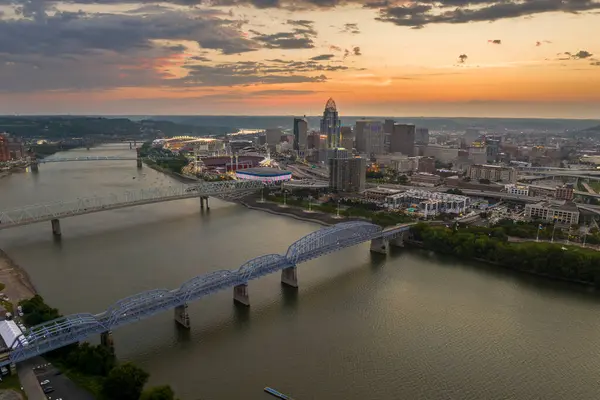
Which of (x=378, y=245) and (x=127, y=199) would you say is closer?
(x=378, y=245)

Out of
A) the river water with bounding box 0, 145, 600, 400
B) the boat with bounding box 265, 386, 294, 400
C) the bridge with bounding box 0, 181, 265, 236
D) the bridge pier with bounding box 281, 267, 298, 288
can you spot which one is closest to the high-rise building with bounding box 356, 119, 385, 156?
the bridge with bounding box 0, 181, 265, 236

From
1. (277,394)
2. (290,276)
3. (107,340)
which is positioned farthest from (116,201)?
(277,394)

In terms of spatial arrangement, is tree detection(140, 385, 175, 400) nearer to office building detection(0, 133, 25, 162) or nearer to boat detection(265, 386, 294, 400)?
boat detection(265, 386, 294, 400)

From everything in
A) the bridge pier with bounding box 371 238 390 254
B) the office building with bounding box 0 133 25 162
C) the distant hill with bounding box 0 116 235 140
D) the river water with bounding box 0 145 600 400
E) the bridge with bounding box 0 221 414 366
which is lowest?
the river water with bounding box 0 145 600 400

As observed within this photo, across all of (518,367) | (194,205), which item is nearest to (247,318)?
(518,367)

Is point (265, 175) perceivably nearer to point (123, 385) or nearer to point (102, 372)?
point (102, 372)

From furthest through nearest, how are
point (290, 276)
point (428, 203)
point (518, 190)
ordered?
1. point (518, 190)
2. point (428, 203)
3. point (290, 276)
